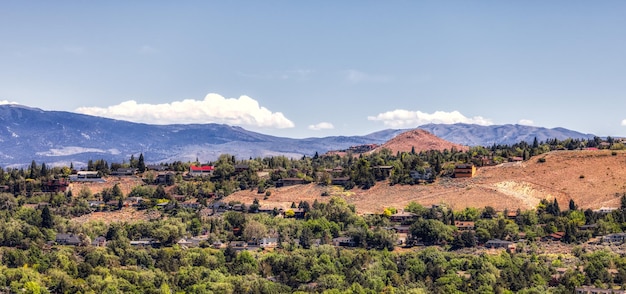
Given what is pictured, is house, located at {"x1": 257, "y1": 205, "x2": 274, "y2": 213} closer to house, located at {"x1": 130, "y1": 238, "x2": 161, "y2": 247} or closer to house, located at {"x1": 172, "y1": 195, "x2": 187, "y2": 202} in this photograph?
house, located at {"x1": 172, "y1": 195, "x2": 187, "y2": 202}

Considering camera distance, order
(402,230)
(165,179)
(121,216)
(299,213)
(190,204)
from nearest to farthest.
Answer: (402,230), (299,213), (121,216), (190,204), (165,179)

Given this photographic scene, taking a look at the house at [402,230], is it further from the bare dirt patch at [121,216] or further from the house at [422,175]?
the bare dirt patch at [121,216]

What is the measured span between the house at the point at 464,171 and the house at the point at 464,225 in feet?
87.8

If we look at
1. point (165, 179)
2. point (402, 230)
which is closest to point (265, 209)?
point (402, 230)

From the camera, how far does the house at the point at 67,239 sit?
118688 millimetres

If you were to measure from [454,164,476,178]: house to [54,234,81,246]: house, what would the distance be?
69173 mm

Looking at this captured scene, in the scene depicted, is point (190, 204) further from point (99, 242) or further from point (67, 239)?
point (67, 239)

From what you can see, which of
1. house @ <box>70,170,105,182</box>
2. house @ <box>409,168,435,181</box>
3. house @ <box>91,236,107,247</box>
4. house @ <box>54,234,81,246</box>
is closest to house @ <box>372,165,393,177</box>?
house @ <box>409,168,435,181</box>

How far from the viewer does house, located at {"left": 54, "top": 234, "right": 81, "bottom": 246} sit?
119 metres

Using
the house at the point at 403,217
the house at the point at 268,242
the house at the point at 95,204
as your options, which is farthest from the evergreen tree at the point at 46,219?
the house at the point at 403,217

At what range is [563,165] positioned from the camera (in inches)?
6102

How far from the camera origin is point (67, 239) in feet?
394

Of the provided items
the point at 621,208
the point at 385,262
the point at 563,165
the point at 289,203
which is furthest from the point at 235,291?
the point at 563,165

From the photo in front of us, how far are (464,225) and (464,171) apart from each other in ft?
96.6
